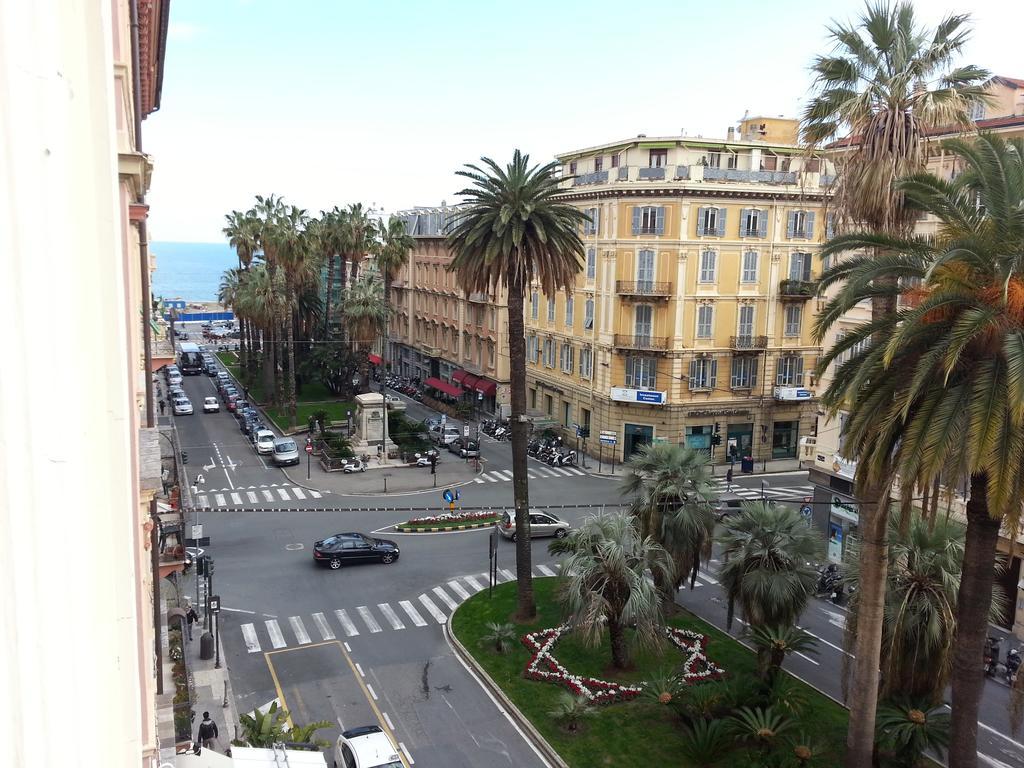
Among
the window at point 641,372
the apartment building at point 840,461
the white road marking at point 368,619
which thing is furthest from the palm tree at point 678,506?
the window at point 641,372

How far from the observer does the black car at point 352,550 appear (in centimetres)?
3391

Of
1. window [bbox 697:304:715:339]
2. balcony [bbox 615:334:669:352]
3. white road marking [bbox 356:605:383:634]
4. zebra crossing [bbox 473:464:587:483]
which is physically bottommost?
white road marking [bbox 356:605:383:634]

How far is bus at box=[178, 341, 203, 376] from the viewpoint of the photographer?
90056mm

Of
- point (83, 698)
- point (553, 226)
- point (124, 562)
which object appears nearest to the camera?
point (83, 698)

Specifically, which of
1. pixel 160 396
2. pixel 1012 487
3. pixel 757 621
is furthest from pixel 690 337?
pixel 160 396

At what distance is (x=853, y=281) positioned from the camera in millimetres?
16281

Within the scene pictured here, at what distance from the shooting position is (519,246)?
26.7 meters

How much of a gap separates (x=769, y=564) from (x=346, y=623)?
14.3 meters

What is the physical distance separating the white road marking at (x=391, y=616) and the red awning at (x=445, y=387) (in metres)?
39.5

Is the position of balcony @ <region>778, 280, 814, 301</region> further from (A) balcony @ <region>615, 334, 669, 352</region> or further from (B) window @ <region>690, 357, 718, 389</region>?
(A) balcony @ <region>615, 334, 669, 352</region>

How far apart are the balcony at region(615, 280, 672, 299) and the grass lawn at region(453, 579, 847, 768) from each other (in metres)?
Answer: 24.5

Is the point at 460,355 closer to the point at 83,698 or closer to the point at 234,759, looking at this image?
the point at 234,759

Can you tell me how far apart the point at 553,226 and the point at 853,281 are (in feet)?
41.1

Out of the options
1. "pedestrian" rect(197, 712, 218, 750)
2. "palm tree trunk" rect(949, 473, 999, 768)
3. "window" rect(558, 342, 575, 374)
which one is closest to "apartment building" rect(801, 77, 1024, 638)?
"palm tree trunk" rect(949, 473, 999, 768)
